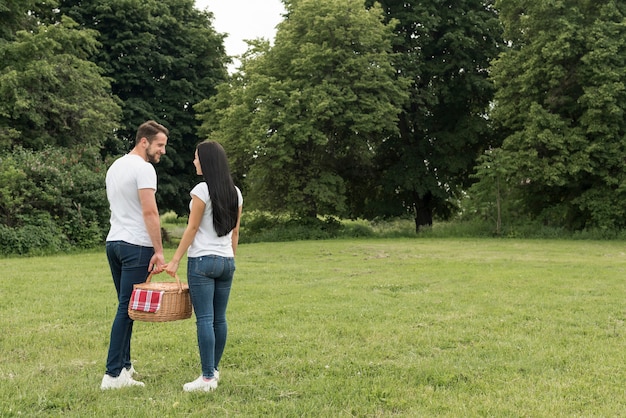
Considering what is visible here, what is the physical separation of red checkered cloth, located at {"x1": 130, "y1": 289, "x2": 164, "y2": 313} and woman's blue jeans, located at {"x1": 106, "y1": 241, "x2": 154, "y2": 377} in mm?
227

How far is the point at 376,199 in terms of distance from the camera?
30.2 metres

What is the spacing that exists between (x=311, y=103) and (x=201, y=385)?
19341mm

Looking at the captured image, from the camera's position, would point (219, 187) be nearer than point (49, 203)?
Yes

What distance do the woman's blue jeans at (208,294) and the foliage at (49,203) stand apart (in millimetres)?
13546

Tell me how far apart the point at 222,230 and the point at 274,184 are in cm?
2088

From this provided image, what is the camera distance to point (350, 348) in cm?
610

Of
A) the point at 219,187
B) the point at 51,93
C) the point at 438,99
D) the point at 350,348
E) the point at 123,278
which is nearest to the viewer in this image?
the point at 219,187

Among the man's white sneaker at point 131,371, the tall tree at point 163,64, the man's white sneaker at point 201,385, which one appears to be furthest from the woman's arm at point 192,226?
the tall tree at point 163,64

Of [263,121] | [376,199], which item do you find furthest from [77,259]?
[376,199]

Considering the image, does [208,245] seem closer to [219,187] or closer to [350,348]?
[219,187]

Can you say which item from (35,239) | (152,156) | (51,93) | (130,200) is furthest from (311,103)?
(130,200)

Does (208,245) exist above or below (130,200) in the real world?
below

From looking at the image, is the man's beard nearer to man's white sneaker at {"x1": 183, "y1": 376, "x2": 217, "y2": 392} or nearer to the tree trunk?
man's white sneaker at {"x1": 183, "y1": 376, "x2": 217, "y2": 392}

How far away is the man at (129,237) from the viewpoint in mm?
4762
